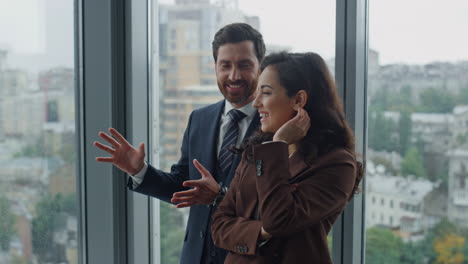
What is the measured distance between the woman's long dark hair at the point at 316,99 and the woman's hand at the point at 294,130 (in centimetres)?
3

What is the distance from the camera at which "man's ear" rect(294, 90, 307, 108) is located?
1401mm

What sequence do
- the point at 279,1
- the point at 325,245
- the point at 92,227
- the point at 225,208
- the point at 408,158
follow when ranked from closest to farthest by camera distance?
the point at 325,245
the point at 225,208
the point at 408,158
the point at 279,1
the point at 92,227

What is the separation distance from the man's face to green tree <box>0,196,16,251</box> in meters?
1.21

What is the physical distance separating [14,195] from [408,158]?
162cm

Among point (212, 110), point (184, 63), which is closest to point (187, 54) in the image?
point (184, 63)

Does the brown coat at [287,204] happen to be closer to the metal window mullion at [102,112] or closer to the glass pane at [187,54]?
the glass pane at [187,54]

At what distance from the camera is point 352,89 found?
1915 millimetres

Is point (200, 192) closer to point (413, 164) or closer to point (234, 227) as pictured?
point (234, 227)

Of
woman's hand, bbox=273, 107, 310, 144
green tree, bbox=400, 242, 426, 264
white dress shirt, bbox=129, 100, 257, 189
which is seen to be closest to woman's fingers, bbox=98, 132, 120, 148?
white dress shirt, bbox=129, 100, 257, 189

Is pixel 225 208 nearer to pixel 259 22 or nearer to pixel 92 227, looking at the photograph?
pixel 259 22

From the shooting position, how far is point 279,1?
2.11m

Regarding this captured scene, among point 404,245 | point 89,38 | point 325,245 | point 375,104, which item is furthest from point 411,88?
point 89,38

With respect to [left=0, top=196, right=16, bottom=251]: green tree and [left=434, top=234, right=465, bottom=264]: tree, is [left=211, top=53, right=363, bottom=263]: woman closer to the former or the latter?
[left=434, top=234, right=465, bottom=264]: tree

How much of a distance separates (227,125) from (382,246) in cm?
73
